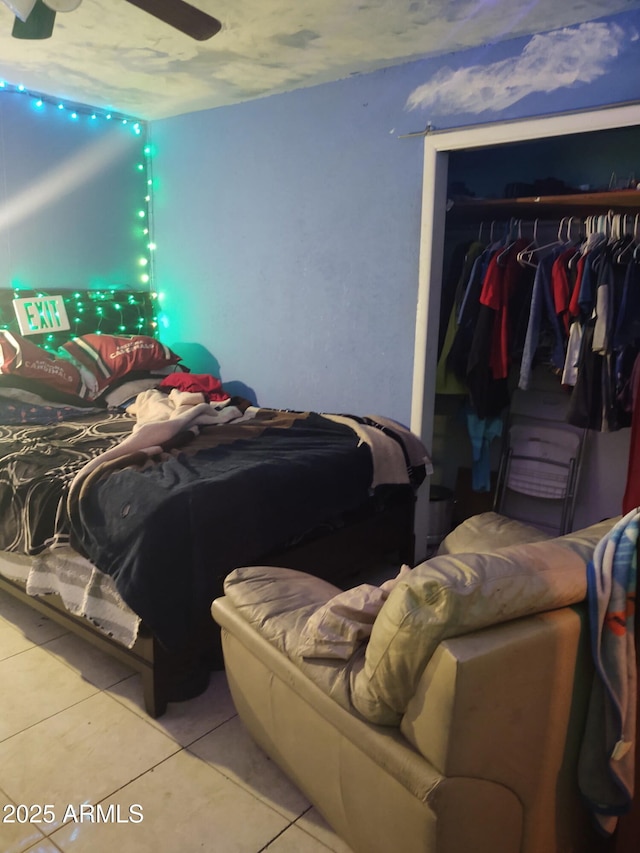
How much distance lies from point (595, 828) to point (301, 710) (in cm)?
68

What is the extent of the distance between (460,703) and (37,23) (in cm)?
219

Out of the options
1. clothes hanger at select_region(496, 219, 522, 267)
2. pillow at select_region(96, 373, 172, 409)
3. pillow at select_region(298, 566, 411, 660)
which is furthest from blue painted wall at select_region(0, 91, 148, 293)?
pillow at select_region(298, 566, 411, 660)

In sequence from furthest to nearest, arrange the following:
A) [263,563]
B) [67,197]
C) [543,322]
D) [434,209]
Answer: [67,197]
[543,322]
[434,209]
[263,563]

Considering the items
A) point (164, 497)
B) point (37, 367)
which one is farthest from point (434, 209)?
point (37, 367)

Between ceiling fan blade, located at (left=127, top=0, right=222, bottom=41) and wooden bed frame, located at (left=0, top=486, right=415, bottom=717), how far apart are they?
179 cm

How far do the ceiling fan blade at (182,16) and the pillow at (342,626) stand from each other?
1.77 meters

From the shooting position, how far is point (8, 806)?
1.71m

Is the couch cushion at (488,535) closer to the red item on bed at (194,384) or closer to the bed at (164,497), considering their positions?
the bed at (164,497)

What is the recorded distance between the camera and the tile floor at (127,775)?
163 cm

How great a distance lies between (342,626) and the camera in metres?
1.46

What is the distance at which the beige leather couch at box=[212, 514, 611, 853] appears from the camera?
1145 millimetres

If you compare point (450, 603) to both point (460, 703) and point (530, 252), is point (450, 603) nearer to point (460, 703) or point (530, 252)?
point (460, 703)

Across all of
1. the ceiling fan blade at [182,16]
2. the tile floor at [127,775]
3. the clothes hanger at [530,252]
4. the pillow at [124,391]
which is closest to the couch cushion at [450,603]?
the tile floor at [127,775]

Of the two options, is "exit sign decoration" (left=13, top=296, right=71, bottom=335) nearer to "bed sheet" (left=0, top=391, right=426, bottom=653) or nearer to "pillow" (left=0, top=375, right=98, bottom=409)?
"pillow" (left=0, top=375, right=98, bottom=409)
